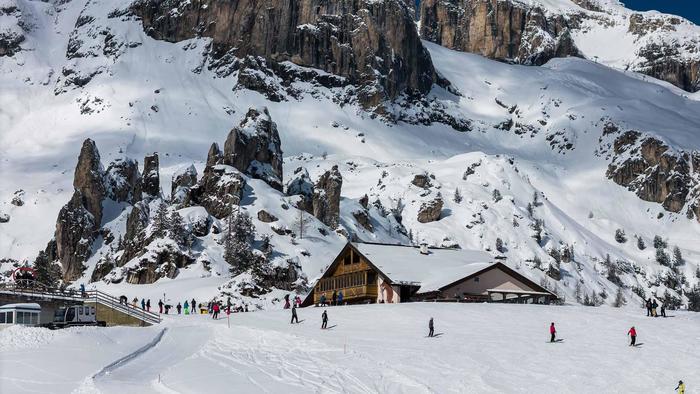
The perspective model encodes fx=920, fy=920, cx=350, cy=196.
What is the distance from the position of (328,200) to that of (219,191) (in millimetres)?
24237

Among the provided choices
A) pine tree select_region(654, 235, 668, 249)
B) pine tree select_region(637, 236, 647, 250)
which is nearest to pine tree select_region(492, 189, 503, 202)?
pine tree select_region(637, 236, 647, 250)

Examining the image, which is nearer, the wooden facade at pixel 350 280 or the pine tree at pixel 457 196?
the wooden facade at pixel 350 280

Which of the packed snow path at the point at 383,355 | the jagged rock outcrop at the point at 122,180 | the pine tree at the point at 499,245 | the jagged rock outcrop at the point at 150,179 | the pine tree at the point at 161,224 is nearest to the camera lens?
the packed snow path at the point at 383,355

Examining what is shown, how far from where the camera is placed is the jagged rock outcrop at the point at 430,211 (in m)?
168

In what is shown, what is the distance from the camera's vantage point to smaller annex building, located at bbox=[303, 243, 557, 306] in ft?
224

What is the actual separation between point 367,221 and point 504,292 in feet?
246

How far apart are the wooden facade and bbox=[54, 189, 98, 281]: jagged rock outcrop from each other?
56.5m

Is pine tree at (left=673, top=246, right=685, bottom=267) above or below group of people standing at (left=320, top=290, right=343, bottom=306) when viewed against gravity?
above

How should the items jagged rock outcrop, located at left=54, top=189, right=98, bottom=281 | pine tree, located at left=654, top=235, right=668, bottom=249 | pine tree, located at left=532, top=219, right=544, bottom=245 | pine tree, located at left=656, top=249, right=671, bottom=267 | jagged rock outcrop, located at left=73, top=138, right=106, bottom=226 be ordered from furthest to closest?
pine tree, located at left=654, top=235, right=668, bottom=249
pine tree, located at left=656, top=249, right=671, bottom=267
pine tree, located at left=532, top=219, right=544, bottom=245
jagged rock outcrop, located at left=73, top=138, right=106, bottom=226
jagged rock outcrop, located at left=54, top=189, right=98, bottom=281

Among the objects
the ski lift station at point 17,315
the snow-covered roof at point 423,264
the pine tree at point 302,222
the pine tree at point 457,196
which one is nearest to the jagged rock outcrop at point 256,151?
the pine tree at point 302,222

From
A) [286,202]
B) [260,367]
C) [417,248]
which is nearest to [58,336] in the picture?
[260,367]

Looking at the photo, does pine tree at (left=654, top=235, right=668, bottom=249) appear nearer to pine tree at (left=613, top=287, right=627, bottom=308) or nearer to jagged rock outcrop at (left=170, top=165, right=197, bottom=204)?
pine tree at (left=613, top=287, right=627, bottom=308)

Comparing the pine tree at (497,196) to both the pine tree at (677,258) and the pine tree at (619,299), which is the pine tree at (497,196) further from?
the pine tree at (677,258)

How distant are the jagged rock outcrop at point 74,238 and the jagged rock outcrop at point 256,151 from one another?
71.6ft
